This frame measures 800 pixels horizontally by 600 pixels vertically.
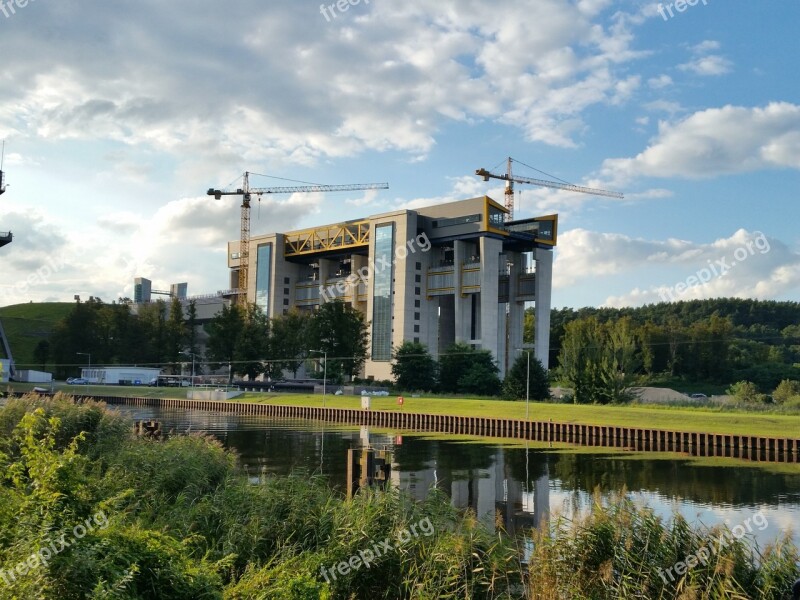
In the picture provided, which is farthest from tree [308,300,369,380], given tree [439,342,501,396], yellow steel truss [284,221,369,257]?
yellow steel truss [284,221,369,257]

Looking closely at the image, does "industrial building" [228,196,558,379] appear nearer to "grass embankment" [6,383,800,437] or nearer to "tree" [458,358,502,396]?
"tree" [458,358,502,396]

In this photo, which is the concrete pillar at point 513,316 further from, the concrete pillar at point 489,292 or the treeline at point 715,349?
the treeline at point 715,349

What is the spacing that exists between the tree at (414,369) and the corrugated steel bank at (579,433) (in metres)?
22.9

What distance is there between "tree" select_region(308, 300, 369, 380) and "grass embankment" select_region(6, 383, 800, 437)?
16.8 meters

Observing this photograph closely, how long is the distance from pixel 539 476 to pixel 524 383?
154 feet

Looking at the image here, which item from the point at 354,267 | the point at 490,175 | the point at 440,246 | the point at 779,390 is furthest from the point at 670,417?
the point at 490,175

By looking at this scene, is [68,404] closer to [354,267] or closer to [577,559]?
[577,559]

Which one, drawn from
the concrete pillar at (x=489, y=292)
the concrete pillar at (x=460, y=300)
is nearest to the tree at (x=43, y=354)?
the concrete pillar at (x=460, y=300)

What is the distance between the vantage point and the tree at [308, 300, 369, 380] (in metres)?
109

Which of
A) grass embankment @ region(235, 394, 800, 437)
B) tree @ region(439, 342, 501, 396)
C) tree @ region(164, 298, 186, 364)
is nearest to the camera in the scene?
grass embankment @ region(235, 394, 800, 437)

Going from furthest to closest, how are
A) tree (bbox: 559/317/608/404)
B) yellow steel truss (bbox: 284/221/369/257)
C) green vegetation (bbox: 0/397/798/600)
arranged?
yellow steel truss (bbox: 284/221/369/257) < tree (bbox: 559/317/608/404) < green vegetation (bbox: 0/397/798/600)

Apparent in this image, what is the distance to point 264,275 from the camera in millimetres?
142000

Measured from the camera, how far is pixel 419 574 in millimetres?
13227

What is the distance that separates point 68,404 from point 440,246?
9646 centimetres
